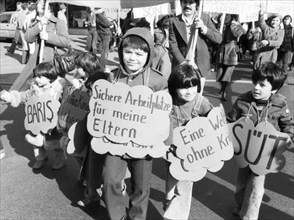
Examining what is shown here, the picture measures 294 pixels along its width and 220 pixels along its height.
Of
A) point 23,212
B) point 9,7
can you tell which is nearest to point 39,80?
point 23,212

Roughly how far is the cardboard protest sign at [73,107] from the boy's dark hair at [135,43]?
2.41ft

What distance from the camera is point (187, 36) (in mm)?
3994

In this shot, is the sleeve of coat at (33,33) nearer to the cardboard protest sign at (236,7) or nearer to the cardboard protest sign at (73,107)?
the cardboard protest sign at (73,107)

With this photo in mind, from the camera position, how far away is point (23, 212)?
3.19 m

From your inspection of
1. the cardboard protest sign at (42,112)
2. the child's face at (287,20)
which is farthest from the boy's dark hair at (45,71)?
the child's face at (287,20)

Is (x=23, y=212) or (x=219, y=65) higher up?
(x=219, y=65)

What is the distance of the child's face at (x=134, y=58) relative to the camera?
2.67 metres

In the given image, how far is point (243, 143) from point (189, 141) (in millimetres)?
451

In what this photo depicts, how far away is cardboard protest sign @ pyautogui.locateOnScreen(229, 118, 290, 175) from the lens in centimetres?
273

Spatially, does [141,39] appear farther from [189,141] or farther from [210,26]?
[210,26]

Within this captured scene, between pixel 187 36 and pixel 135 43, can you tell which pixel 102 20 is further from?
pixel 135 43

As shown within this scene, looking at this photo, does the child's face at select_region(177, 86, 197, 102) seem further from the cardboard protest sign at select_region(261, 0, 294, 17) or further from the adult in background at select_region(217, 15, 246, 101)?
the adult in background at select_region(217, 15, 246, 101)

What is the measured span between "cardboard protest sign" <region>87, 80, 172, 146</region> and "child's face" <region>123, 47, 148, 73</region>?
169mm

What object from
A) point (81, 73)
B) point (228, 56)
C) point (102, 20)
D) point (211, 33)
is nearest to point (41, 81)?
point (81, 73)
